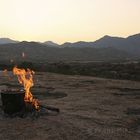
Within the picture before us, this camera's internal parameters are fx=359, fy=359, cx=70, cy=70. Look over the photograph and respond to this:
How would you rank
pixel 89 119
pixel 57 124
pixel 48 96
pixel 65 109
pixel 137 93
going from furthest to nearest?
pixel 137 93
pixel 48 96
pixel 65 109
pixel 89 119
pixel 57 124

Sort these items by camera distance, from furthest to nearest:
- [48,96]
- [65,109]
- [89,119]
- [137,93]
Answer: [137,93] < [48,96] < [65,109] < [89,119]

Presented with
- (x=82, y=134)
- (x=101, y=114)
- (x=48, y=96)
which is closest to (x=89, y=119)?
(x=101, y=114)

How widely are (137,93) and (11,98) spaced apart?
1261cm

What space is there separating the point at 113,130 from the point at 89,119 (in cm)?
215

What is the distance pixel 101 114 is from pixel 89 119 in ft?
4.85

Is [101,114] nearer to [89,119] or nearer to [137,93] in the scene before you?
[89,119]

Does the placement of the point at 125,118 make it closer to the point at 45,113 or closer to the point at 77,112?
the point at 77,112

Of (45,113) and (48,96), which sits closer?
(45,113)

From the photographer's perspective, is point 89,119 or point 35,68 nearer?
point 89,119

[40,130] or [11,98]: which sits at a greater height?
[11,98]

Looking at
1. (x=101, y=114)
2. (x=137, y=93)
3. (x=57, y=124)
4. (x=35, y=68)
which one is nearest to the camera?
(x=57, y=124)

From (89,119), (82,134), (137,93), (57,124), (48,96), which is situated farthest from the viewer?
(137,93)

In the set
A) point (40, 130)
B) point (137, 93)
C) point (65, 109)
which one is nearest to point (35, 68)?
point (137, 93)

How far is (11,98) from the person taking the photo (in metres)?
16.0
